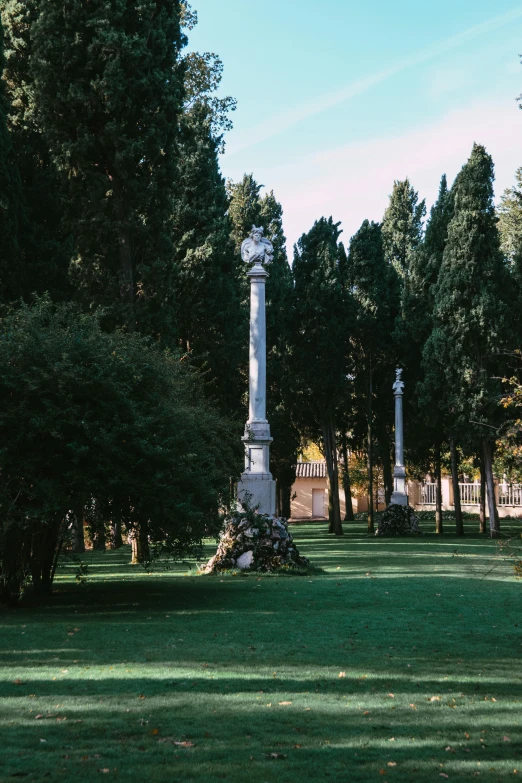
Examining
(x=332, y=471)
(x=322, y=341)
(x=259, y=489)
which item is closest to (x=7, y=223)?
(x=259, y=489)

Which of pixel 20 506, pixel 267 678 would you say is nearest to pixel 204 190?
pixel 20 506

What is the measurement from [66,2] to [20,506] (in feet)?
44.1

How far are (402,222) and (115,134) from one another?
25149 mm

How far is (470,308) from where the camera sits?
29.7 metres

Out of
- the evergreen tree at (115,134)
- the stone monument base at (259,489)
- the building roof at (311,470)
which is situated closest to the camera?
the stone monument base at (259,489)

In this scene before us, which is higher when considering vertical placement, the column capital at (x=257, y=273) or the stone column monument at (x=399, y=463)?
the column capital at (x=257, y=273)

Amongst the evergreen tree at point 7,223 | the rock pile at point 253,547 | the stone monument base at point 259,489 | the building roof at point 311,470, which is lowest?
the rock pile at point 253,547

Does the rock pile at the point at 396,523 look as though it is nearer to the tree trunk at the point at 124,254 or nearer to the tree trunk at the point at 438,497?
the tree trunk at the point at 438,497

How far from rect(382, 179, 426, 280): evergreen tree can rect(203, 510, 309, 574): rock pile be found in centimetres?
2819

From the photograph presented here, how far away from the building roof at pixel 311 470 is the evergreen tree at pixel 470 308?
2479 centimetres

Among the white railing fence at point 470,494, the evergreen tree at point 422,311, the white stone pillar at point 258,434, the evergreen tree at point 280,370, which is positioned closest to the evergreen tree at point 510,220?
the evergreen tree at point 422,311

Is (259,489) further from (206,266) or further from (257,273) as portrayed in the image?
(206,266)

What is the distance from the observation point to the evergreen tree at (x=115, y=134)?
19.6 meters

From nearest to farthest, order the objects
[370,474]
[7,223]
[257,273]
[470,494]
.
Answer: [257,273] < [7,223] < [370,474] < [470,494]
